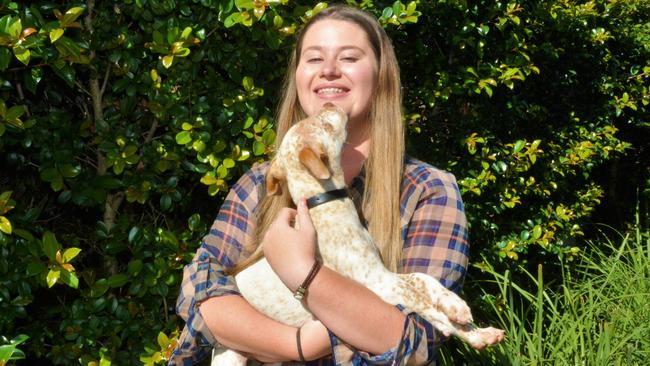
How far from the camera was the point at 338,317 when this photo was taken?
6.89 feet

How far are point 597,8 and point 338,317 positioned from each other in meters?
5.76

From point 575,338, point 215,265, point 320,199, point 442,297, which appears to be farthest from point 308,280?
point 575,338

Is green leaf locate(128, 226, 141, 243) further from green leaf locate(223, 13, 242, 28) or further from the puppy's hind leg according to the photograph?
the puppy's hind leg

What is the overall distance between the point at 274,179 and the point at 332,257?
37 centimetres

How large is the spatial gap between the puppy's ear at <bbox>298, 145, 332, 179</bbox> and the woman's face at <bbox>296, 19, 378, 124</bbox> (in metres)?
0.36

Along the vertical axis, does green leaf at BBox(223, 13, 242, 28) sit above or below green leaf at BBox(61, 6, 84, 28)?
below

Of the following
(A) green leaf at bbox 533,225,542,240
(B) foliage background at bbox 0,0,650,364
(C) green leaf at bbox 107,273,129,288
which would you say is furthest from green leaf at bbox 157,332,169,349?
(A) green leaf at bbox 533,225,542,240

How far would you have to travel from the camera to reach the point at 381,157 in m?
2.64

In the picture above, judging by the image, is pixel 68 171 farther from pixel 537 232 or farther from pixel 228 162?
pixel 537 232

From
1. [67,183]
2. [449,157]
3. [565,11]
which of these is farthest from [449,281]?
[565,11]

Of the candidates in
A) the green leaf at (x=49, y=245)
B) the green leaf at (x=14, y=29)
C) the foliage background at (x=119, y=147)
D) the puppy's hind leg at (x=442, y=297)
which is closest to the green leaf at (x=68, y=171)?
the foliage background at (x=119, y=147)

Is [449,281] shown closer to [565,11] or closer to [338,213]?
[338,213]

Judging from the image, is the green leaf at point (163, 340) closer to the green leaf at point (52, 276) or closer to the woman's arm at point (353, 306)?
the green leaf at point (52, 276)

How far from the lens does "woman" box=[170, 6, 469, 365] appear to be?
2127mm
